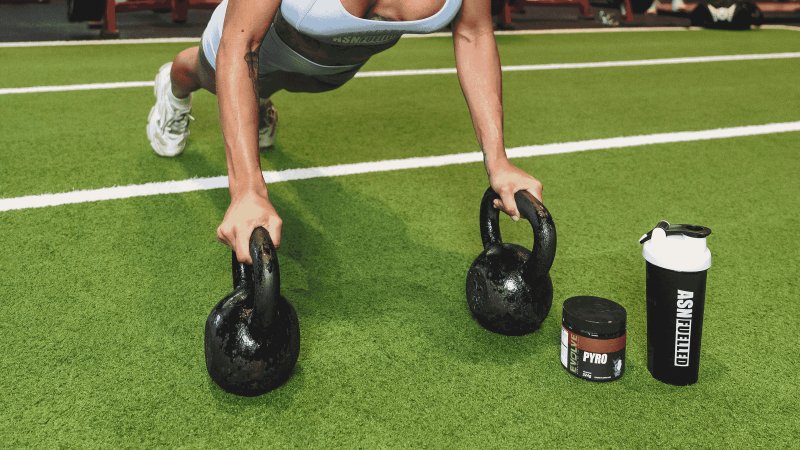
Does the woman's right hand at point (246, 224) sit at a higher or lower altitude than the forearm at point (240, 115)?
lower

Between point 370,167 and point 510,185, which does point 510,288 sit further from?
point 370,167

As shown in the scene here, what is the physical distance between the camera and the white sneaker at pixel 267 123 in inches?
114

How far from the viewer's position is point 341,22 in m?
1.78

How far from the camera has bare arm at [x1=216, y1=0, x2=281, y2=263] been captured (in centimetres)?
139

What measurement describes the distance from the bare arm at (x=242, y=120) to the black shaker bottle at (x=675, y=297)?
750mm

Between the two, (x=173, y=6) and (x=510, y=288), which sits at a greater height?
(x=510, y=288)

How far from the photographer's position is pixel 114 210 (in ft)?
7.93

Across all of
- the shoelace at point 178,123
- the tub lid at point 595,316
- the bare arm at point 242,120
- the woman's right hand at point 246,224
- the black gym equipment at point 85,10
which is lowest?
the black gym equipment at point 85,10

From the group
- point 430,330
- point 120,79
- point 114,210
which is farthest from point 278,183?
point 120,79

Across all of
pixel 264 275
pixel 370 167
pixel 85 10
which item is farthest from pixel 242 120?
pixel 85 10

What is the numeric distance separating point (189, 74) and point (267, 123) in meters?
0.45

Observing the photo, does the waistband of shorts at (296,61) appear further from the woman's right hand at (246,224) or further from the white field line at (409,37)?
the white field line at (409,37)

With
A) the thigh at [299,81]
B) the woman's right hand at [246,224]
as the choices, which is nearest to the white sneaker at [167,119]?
the thigh at [299,81]

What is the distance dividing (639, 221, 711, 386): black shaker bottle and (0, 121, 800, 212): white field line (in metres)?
1.53
